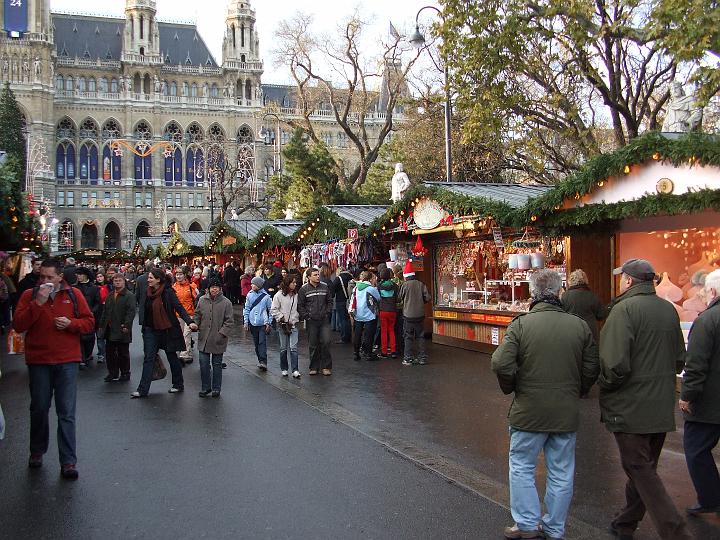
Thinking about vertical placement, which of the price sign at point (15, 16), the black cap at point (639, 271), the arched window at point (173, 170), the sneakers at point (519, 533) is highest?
the price sign at point (15, 16)

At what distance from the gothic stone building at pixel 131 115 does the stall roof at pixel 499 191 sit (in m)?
76.4

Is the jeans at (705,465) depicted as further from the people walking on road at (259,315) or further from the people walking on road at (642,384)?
the people walking on road at (259,315)

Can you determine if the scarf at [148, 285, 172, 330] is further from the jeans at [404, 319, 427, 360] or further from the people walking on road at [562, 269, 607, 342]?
the people walking on road at [562, 269, 607, 342]

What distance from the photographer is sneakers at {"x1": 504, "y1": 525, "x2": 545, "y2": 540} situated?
4.88 meters

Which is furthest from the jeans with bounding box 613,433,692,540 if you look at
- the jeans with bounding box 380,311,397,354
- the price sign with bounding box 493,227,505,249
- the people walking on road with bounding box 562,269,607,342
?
the jeans with bounding box 380,311,397,354

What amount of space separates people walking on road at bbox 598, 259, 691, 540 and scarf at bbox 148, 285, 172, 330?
6.96m

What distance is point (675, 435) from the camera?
26.1 feet

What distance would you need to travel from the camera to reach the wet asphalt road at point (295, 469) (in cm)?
527

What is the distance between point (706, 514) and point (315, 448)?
11.4ft

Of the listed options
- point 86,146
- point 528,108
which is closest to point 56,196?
point 86,146

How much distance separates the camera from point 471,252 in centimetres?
1564

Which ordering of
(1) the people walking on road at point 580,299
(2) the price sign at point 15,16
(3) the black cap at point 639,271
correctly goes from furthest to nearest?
1. (2) the price sign at point 15,16
2. (1) the people walking on road at point 580,299
3. (3) the black cap at point 639,271

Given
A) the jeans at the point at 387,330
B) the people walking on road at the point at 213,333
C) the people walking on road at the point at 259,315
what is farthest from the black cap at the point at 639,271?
the jeans at the point at 387,330

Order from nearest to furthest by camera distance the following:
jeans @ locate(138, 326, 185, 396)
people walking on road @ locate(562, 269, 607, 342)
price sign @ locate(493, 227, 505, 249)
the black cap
Answer: the black cap
people walking on road @ locate(562, 269, 607, 342)
jeans @ locate(138, 326, 185, 396)
price sign @ locate(493, 227, 505, 249)
